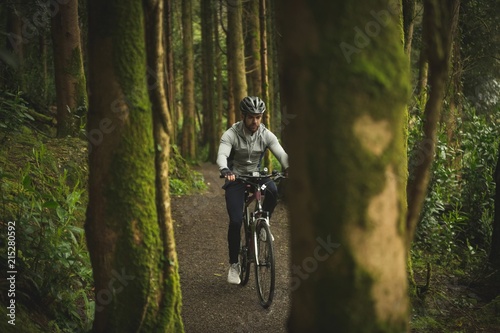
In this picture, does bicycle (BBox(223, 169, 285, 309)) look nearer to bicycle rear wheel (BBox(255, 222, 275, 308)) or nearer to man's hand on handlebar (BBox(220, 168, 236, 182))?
bicycle rear wheel (BBox(255, 222, 275, 308))

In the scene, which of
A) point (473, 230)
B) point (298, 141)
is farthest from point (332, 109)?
point (473, 230)

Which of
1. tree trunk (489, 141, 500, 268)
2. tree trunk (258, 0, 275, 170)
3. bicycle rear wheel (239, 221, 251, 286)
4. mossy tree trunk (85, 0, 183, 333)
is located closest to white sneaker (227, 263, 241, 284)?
bicycle rear wheel (239, 221, 251, 286)

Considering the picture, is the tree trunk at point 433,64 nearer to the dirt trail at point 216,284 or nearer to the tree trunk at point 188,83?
the dirt trail at point 216,284

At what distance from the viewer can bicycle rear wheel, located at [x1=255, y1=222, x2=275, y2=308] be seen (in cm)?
557

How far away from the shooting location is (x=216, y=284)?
658 cm

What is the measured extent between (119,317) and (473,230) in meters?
7.13

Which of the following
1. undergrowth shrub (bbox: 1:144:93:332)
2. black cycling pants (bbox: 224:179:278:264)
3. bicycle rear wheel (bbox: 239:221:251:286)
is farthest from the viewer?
bicycle rear wheel (bbox: 239:221:251:286)

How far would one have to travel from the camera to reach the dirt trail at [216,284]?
208 inches

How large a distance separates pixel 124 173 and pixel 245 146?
9.83 feet

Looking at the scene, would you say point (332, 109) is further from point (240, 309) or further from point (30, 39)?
point (30, 39)

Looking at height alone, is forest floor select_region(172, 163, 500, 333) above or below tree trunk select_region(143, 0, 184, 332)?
below

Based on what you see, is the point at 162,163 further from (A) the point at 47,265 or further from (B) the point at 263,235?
(B) the point at 263,235

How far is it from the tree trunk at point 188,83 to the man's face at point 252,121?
15565mm

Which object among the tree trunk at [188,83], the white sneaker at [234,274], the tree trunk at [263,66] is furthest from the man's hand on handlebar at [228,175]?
the tree trunk at [188,83]
